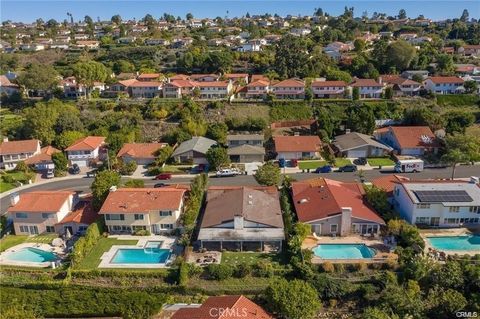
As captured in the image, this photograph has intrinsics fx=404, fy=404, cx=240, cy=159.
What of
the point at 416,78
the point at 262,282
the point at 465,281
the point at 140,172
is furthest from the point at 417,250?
the point at 416,78

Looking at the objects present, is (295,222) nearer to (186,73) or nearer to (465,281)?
(465,281)

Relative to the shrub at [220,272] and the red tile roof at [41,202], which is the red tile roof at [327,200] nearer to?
the shrub at [220,272]

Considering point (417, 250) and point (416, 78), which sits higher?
point (416, 78)

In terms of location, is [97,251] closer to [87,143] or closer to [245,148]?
[87,143]

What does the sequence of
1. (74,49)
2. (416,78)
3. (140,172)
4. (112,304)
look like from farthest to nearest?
(74,49), (416,78), (140,172), (112,304)

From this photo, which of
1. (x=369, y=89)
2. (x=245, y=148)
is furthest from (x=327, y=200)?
(x=369, y=89)

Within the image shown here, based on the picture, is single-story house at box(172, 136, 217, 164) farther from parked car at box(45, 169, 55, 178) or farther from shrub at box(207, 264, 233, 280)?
shrub at box(207, 264, 233, 280)

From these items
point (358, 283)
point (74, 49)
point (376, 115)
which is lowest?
point (358, 283)
